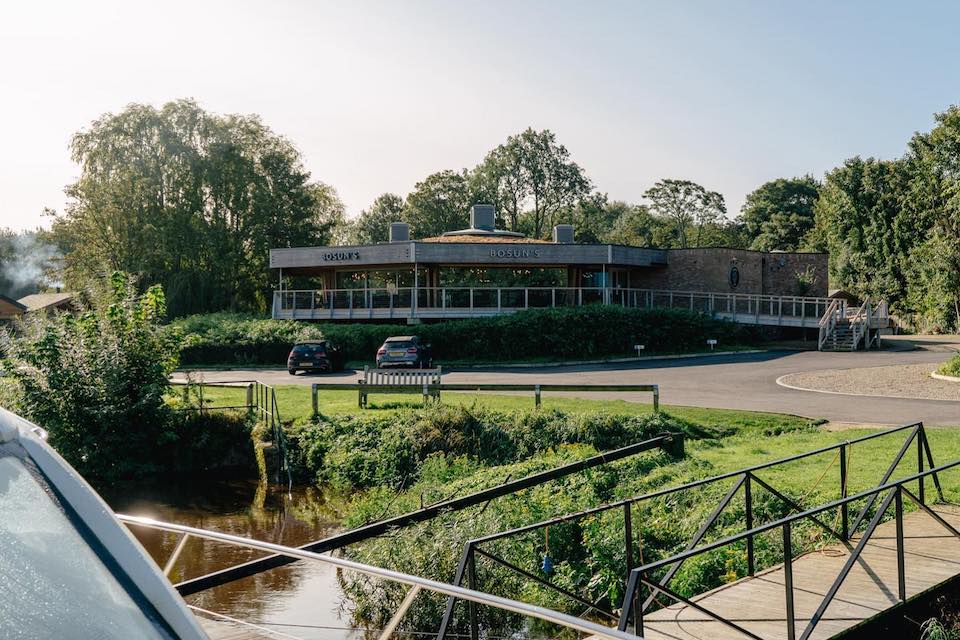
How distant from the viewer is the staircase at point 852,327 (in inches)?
1512

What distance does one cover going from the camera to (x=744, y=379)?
2730 centimetres

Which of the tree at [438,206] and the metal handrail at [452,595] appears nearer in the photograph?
the metal handrail at [452,595]

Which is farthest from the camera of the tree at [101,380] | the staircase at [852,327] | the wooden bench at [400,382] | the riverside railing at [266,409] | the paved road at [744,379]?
the staircase at [852,327]

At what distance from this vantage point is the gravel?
74.1ft

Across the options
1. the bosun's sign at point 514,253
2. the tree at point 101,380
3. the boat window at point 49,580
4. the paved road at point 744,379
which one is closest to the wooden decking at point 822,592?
the boat window at point 49,580

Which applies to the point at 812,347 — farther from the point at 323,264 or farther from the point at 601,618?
the point at 601,618

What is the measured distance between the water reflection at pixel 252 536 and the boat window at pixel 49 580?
689 cm

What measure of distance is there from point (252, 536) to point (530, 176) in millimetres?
65054

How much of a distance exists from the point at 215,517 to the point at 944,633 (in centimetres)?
1401

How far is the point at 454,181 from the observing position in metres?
76.0

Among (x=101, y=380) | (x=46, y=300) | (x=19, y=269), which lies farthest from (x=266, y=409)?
(x=19, y=269)

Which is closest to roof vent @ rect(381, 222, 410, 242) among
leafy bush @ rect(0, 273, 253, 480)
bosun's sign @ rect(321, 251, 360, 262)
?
bosun's sign @ rect(321, 251, 360, 262)

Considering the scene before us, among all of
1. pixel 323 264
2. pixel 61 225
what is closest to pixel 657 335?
pixel 323 264

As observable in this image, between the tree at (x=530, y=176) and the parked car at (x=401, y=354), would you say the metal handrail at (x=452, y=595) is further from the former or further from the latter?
the tree at (x=530, y=176)
